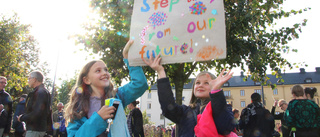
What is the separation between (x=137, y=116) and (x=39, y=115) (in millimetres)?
2933

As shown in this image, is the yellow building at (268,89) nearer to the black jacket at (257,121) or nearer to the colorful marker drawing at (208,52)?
the black jacket at (257,121)

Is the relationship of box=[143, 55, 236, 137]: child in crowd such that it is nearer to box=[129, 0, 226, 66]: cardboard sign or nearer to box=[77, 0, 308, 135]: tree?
box=[129, 0, 226, 66]: cardboard sign

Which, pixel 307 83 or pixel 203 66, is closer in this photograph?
pixel 203 66

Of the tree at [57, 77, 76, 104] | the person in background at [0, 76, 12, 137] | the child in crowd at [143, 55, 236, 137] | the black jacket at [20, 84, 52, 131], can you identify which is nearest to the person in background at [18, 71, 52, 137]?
the black jacket at [20, 84, 52, 131]

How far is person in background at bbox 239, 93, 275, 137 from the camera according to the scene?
210 inches

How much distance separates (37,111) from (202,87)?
324cm

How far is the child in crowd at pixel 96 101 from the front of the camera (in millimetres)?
1935

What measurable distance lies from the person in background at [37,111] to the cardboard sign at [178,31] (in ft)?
9.07

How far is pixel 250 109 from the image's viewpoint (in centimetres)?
546

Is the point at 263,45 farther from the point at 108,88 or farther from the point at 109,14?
the point at 108,88

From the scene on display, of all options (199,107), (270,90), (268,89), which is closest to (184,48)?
(199,107)

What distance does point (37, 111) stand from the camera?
14.3 feet

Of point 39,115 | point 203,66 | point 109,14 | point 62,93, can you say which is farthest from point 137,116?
point 62,93

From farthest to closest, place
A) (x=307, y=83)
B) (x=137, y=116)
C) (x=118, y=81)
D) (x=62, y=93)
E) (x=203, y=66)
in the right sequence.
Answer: (x=307, y=83)
(x=62, y=93)
(x=203, y=66)
(x=118, y=81)
(x=137, y=116)
